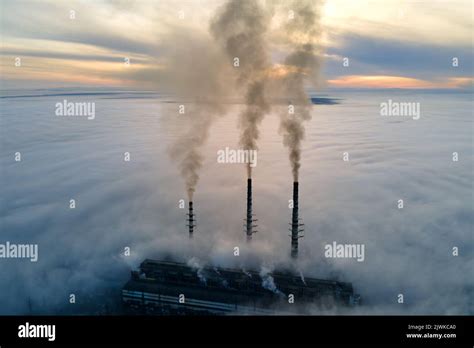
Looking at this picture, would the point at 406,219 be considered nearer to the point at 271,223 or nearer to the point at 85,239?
the point at 271,223

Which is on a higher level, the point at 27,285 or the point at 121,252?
the point at 121,252

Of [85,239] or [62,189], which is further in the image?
[62,189]

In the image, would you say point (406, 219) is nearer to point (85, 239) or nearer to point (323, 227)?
point (323, 227)

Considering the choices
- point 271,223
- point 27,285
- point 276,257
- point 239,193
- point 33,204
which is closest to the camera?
point 276,257

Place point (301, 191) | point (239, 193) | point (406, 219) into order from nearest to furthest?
point (406, 219)
point (239, 193)
point (301, 191)

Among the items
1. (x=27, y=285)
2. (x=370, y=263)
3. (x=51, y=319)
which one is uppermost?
(x=51, y=319)

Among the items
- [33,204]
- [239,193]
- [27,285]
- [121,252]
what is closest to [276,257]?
[121,252]
